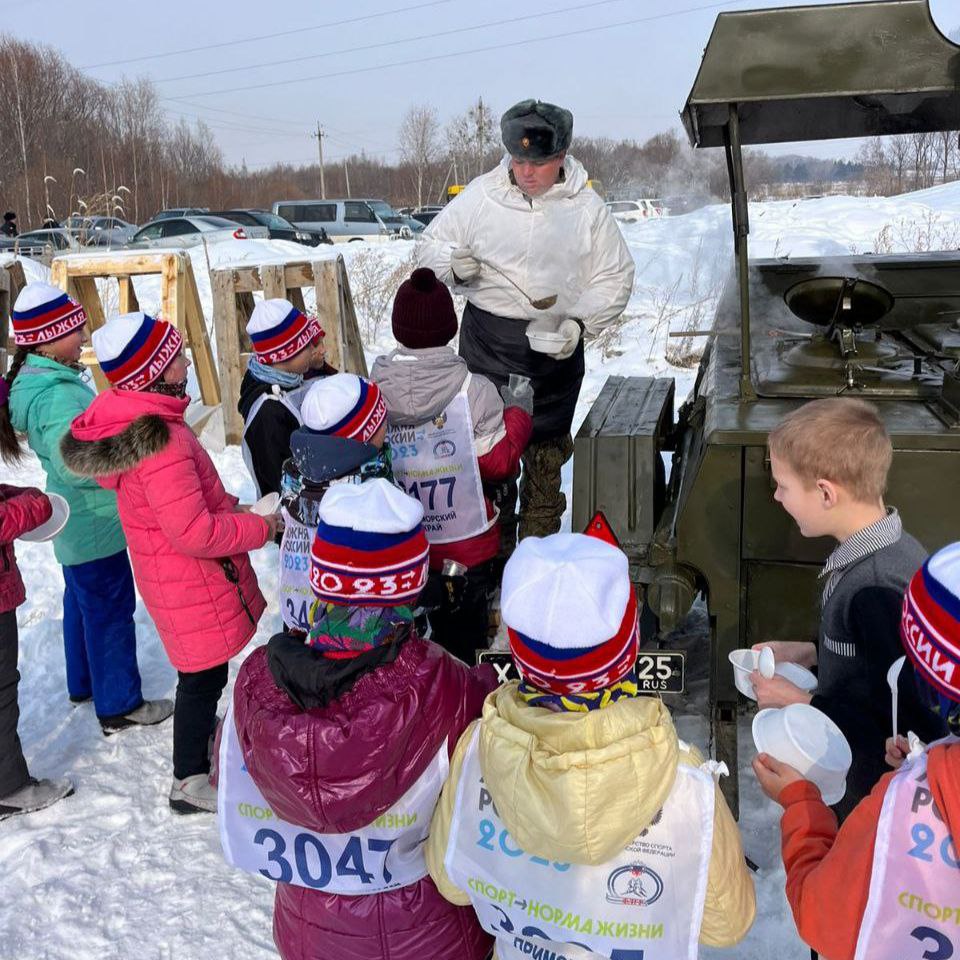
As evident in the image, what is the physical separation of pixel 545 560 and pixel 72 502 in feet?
8.47

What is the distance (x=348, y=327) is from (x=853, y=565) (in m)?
5.86

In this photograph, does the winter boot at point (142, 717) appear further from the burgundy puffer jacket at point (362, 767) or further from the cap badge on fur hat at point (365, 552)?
the cap badge on fur hat at point (365, 552)

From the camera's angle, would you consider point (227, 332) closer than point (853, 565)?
No

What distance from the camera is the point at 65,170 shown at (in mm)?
34844

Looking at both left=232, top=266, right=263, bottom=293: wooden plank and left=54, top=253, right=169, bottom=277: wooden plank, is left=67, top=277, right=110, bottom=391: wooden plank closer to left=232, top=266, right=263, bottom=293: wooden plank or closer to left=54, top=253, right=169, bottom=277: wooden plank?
left=54, top=253, right=169, bottom=277: wooden plank

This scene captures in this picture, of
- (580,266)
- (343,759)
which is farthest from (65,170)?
(343,759)

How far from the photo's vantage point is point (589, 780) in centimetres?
152

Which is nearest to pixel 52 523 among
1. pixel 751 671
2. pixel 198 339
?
pixel 751 671

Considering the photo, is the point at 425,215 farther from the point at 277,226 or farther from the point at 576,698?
the point at 576,698

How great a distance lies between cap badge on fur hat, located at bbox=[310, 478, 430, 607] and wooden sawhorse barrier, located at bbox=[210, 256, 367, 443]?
513 cm

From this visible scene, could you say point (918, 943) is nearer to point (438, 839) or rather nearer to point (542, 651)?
point (542, 651)

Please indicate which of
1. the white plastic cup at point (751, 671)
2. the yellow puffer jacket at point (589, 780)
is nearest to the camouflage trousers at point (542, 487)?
the white plastic cup at point (751, 671)

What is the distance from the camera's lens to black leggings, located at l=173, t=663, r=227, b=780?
321 cm

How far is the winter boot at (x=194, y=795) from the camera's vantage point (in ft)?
10.8
